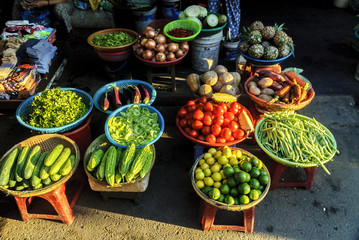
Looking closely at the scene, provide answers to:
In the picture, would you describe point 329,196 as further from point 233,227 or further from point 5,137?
point 5,137

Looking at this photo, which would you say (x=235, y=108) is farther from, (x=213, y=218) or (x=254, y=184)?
(x=213, y=218)

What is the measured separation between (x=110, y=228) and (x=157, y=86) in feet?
9.48

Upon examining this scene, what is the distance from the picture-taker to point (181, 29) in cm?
495

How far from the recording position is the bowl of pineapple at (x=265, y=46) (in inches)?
171

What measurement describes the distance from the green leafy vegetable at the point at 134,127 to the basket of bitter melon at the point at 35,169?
58 centimetres

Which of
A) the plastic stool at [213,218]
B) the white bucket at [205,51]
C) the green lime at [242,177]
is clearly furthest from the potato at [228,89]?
the plastic stool at [213,218]

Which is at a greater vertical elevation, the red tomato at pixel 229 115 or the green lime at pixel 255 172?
the red tomato at pixel 229 115

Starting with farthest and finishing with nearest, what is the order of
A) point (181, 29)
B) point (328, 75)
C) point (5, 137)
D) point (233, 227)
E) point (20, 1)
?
point (20, 1) → point (328, 75) → point (181, 29) → point (5, 137) → point (233, 227)

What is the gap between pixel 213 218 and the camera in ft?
10.1

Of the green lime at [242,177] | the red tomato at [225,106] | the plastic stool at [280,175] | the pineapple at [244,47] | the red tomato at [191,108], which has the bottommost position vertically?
the plastic stool at [280,175]

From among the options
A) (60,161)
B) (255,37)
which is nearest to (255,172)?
(60,161)

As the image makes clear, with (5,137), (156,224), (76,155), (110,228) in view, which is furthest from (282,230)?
(5,137)

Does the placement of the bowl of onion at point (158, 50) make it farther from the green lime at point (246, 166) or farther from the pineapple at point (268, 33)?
the green lime at point (246, 166)

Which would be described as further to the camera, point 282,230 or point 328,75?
point 328,75
